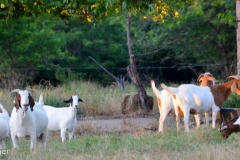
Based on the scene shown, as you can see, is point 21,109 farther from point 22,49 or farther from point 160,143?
point 22,49

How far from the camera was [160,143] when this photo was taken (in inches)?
445

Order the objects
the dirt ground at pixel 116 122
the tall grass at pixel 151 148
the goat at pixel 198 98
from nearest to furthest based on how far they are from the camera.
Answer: the tall grass at pixel 151 148, the goat at pixel 198 98, the dirt ground at pixel 116 122

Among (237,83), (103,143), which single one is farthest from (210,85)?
(103,143)

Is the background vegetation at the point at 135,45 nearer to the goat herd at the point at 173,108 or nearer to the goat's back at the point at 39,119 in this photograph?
the goat herd at the point at 173,108

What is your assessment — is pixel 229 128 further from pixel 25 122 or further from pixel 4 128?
pixel 4 128

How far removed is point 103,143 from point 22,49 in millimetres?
17162

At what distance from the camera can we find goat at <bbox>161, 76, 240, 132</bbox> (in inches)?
583

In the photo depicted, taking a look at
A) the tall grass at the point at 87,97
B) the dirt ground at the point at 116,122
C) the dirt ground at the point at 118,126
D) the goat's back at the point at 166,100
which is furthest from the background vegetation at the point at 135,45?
the goat's back at the point at 166,100

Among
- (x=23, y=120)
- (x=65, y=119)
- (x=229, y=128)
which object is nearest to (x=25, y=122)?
(x=23, y=120)

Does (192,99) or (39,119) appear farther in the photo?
(192,99)

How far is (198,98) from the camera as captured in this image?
49.1 feet

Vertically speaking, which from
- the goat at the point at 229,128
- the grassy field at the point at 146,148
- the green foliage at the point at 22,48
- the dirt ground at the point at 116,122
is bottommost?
the dirt ground at the point at 116,122

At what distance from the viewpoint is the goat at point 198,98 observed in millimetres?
14812

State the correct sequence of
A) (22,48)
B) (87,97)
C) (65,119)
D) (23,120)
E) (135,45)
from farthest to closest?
(135,45) → (22,48) → (87,97) → (65,119) → (23,120)
